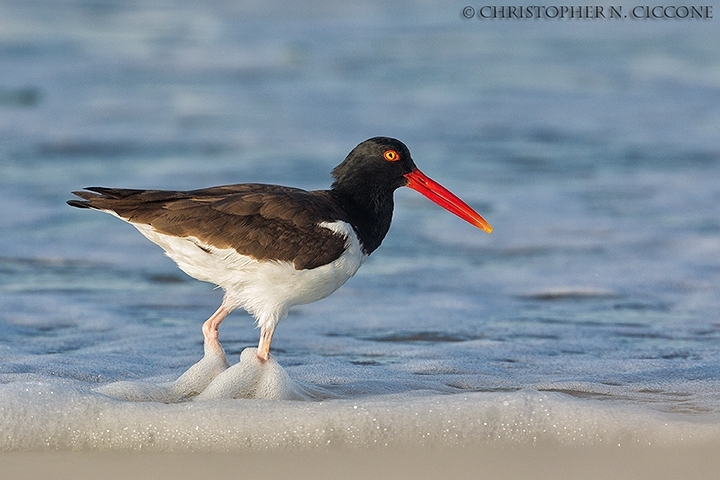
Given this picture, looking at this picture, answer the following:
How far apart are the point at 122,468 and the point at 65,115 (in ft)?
30.8

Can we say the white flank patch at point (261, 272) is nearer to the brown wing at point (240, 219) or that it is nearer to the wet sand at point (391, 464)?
the brown wing at point (240, 219)

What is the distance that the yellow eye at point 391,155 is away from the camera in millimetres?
5391

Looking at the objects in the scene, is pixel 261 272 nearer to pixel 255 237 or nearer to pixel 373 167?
pixel 255 237

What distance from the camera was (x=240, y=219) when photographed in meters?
4.86

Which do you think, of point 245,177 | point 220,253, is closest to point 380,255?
point 245,177

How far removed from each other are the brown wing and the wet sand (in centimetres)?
102

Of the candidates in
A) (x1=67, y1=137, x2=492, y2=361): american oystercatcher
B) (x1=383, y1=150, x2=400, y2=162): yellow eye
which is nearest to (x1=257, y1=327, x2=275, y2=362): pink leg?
(x1=67, y1=137, x2=492, y2=361): american oystercatcher

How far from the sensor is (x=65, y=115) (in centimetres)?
1269

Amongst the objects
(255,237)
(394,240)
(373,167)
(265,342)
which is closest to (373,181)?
(373,167)

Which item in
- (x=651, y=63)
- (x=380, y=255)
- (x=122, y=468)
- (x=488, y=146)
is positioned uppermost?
(x=651, y=63)

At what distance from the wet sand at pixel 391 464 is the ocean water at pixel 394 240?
0.09 metres

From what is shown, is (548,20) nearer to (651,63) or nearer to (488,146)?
(651,63)

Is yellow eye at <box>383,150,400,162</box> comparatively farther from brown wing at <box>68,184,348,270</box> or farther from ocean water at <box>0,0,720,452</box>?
ocean water at <box>0,0,720,452</box>

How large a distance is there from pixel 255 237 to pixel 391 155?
964 mm
